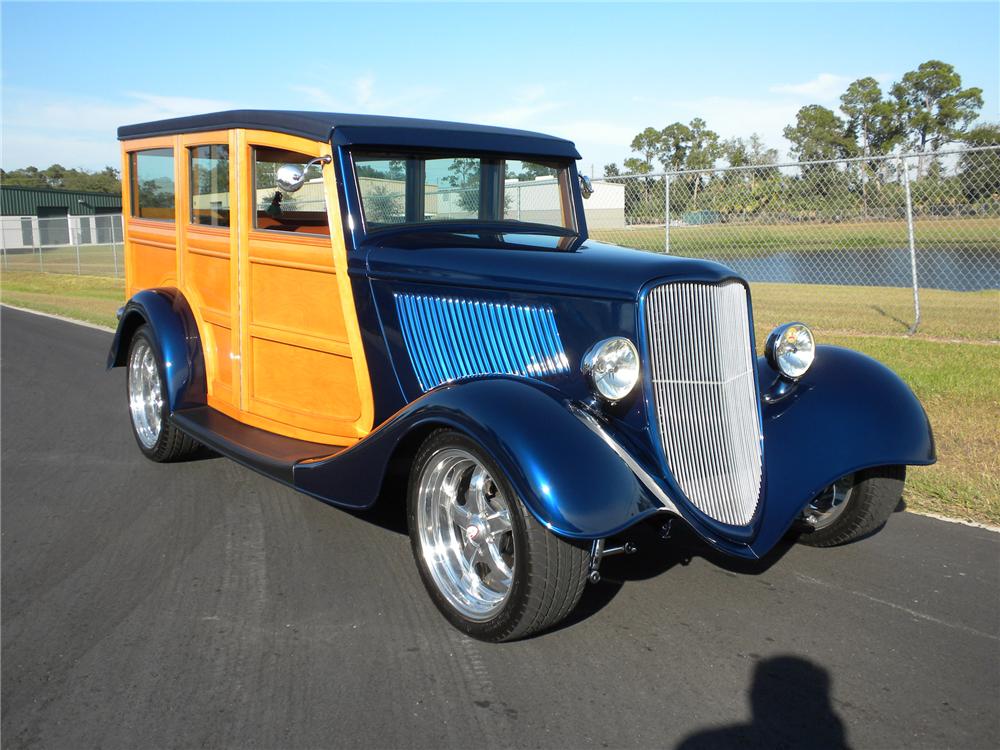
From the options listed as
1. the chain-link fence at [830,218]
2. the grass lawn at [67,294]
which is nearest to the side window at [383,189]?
the chain-link fence at [830,218]

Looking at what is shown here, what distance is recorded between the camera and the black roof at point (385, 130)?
418cm

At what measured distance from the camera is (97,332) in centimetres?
1241

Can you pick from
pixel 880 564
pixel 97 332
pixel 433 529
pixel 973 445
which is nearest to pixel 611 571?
pixel 433 529

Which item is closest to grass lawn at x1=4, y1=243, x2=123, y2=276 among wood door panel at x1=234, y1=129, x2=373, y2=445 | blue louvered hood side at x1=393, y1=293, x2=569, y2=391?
wood door panel at x1=234, y1=129, x2=373, y2=445

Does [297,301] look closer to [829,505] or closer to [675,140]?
[829,505]

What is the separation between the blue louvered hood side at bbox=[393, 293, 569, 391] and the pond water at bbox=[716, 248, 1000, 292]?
8905 mm

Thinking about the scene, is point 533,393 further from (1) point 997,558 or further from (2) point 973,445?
(2) point 973,445

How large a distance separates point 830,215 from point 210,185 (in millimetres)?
8639

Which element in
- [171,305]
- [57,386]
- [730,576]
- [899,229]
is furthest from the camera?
Result: [899,229]

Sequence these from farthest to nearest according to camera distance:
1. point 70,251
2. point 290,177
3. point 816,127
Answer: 1. point 816,127
2. point 70,251
3. point 290,177

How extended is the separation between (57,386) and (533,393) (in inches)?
Answer: 266

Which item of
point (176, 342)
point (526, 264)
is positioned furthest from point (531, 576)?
point (176, 342)

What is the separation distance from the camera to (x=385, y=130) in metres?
4.24

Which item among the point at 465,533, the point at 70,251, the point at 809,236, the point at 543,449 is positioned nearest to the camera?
the point at 543,449
